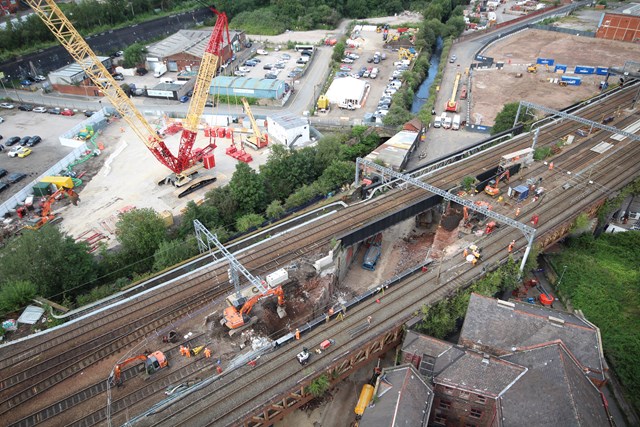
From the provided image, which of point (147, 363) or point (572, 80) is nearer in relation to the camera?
point (147, 363)

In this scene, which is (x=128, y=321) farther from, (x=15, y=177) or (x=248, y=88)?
(x=248, y=88)

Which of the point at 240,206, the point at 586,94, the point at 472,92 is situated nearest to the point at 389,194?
the point at 240,206

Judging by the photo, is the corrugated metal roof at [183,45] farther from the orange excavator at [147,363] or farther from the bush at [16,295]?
the orange excavator at [147,363]

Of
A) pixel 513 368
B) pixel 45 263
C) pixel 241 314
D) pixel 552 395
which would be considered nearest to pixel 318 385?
pixel 241 314

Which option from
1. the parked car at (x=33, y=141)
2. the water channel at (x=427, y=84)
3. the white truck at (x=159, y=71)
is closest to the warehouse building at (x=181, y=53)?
the white truck at (x=159, y=71)

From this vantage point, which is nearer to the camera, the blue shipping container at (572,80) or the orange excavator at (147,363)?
the orange excavator at (147,363)

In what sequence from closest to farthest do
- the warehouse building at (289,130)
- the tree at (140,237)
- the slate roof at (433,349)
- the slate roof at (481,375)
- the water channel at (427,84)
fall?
the slate roof at (481,375) → the slate roof at (433,349) → the tree at (140,237) → the warehouse building at (289,130) → the water channel at (427,84)

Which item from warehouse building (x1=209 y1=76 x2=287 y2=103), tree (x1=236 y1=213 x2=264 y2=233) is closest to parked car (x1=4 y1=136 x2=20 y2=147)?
warehouse building (x1=209 y1=76 x2=287 y2=103)
